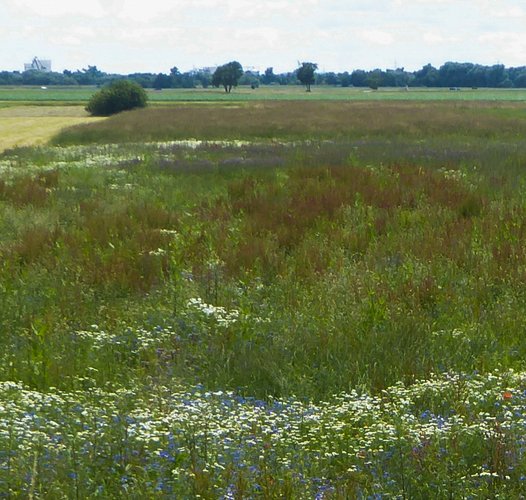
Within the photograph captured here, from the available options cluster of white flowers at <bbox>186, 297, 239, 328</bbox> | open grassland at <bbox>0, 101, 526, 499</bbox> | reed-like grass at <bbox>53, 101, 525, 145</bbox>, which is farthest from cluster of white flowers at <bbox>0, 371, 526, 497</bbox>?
reed-like grass at <bbox>53, 101, 525, 145</bbox>

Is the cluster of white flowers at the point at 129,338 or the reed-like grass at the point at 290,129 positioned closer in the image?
the cluster of white flowers at the point at 129,338

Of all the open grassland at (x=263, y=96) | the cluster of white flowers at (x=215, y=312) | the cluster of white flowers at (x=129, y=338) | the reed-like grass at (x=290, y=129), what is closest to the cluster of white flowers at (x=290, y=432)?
the cluster of white flowers at (x=129, y=338)

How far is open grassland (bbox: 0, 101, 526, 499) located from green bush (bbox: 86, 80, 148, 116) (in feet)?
175

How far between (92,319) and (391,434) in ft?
12.1

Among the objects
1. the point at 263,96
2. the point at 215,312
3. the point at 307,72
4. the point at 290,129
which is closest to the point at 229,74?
the point at 307,72

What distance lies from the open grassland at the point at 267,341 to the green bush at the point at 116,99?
53.5 metres

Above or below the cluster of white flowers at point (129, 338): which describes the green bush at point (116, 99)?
above

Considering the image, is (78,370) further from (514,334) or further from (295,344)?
(514,334)

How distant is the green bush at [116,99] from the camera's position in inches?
2566

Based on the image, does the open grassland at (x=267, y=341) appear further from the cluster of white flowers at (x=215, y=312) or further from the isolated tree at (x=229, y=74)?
the isolated tree at (x=229, y=74)

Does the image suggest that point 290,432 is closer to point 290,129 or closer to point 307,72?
point 290,129

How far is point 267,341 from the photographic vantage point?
594cm

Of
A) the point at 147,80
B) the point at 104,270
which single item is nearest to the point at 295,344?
the point at 104,270

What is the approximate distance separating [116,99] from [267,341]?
63.9 metres
